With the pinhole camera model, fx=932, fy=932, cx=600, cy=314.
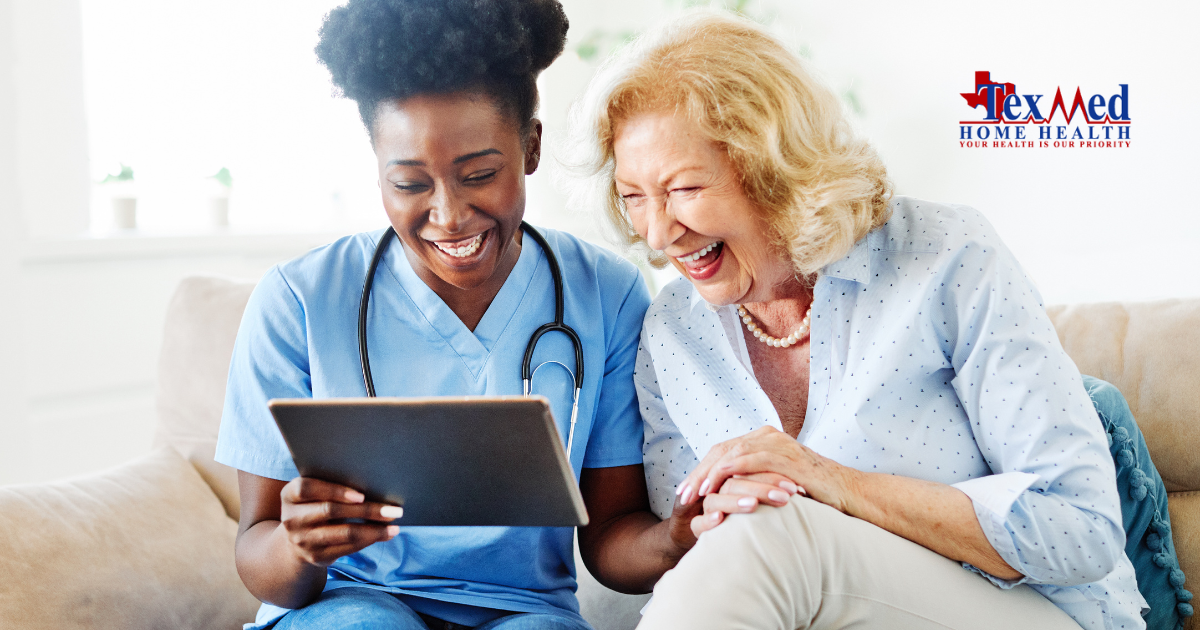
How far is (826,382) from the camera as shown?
46.8 inches

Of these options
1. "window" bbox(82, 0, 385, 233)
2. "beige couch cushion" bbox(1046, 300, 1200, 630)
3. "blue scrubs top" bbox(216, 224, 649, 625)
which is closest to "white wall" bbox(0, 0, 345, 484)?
"window" bbox(82, 0, 385, 233)

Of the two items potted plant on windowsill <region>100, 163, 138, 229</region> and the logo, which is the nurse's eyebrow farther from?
the logo

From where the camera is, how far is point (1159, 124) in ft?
9.28

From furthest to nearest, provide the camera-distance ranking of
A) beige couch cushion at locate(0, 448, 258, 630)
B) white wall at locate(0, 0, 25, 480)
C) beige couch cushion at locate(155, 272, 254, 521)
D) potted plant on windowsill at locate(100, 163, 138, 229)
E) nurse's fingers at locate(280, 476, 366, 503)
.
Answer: potted plant on windowsill at locate(100, 163, 138, 229), white wall at locate(0, 0, 25, 480), beige couch cushion at locate(155, 272, 254, 521), beige couch cushion at locate(0, 448, 258, 630), nurse's fingers at locate(280, 476, 366, 503)

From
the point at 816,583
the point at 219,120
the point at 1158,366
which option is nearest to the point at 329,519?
the point at 816,583

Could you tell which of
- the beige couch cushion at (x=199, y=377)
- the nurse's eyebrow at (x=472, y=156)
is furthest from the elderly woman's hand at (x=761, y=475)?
the beige couch cushion at (x=199, y=377)

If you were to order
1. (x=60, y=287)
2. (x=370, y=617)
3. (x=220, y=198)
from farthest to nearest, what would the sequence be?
(x=220, y=198) → (x=60, y=287) → (x=370, y=617)

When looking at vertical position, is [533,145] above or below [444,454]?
above

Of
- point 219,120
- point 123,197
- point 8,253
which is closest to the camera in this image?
point 8,253

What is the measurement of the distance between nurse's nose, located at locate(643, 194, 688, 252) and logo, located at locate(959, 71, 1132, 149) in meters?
2.35

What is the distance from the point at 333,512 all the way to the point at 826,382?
62 cm

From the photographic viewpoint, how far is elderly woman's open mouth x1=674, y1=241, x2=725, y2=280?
1.21 meters

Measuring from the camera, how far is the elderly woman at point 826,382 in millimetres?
949

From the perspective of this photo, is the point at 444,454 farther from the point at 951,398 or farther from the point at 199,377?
the point at 199,377
